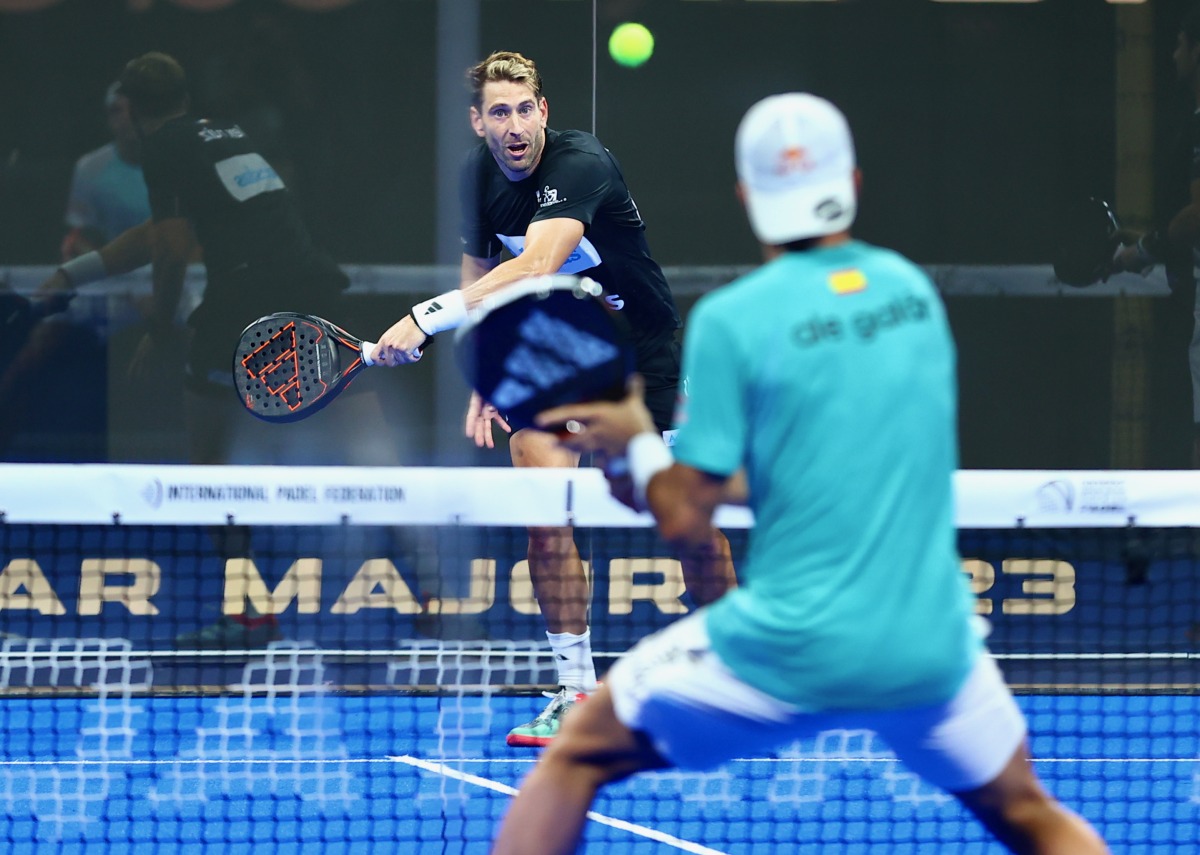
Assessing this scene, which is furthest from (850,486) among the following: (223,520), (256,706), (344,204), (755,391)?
(344,204)

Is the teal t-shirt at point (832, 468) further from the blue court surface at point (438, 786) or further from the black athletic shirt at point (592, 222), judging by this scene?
the black athletic shirt at point (592, 222)

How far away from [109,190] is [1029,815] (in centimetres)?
433

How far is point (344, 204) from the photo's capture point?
5.75 meters

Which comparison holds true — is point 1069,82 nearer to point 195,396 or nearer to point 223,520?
point 195,396

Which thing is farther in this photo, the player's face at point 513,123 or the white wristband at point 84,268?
the white wristband at point 84,268

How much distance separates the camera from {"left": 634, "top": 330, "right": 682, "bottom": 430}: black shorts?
4.54m

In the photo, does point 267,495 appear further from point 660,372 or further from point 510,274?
point 660,372

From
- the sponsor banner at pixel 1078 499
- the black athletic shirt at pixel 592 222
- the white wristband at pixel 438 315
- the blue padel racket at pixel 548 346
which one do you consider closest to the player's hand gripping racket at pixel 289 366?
the white wristband at pixel 438 315

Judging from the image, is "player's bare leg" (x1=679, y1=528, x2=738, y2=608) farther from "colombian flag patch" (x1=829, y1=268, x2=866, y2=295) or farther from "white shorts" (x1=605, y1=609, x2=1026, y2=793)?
"colombian flag patch" (x1=829, y1=268, x2=866, y2=295)

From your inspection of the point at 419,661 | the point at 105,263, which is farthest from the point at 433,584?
the point at 105,263

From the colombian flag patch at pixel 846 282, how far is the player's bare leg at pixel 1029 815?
25.2 inches

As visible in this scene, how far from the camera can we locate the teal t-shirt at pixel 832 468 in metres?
1.94

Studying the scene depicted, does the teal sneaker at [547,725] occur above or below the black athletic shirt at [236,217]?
below

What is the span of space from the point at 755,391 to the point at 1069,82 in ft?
13.8
